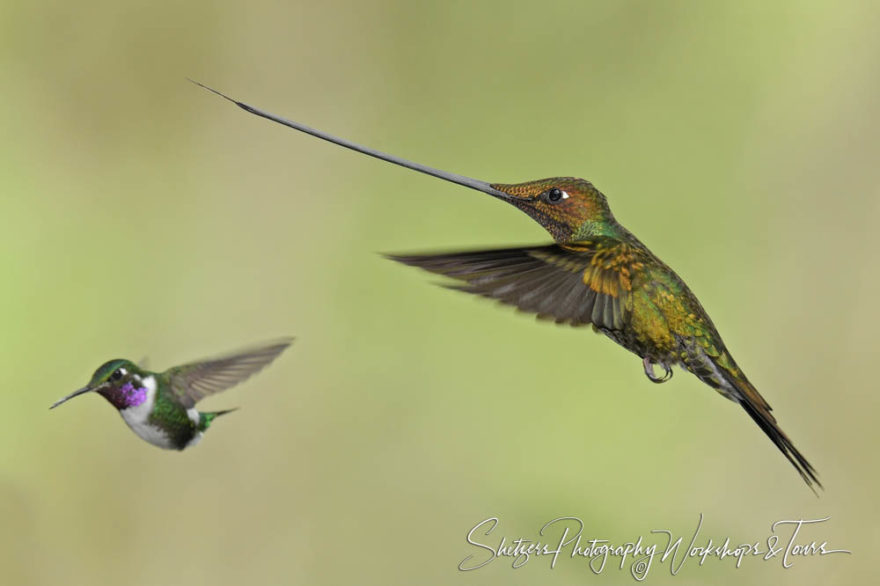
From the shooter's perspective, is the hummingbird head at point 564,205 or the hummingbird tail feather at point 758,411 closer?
the hummingbird tail feather at point 758,411

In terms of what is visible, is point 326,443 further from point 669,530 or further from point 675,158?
point 675,158

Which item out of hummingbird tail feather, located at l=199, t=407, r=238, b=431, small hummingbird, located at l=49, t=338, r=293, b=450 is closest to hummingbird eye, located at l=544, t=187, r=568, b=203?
small hummingbird, located at l=49, t=338, r=293, b=450

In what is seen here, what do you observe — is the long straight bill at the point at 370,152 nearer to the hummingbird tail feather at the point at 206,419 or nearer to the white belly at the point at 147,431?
the white belly at the point at 147,431

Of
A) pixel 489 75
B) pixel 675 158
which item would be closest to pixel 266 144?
pixel 489 75

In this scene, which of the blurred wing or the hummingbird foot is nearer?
the hummingbird foot

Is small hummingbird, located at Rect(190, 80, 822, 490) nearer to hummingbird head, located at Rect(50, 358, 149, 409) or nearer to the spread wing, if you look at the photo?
the spread wing

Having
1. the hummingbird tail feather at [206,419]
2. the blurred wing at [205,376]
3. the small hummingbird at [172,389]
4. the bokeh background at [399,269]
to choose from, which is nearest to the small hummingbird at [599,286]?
the small hummingbird at [172,389]
